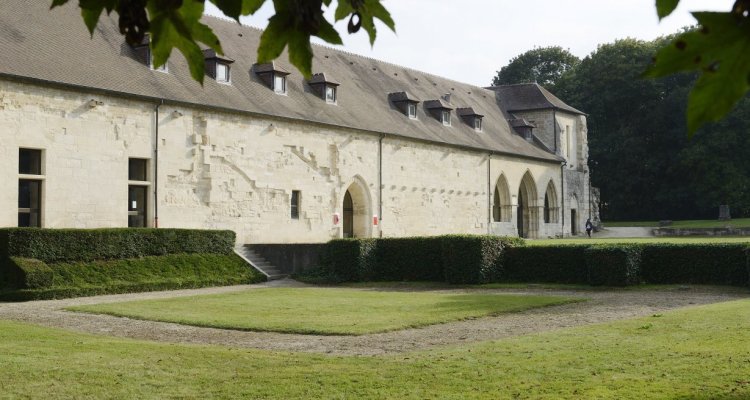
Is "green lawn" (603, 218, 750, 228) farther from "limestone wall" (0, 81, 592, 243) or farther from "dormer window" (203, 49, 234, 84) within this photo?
"dormer window" (203, 49, 234, 84)

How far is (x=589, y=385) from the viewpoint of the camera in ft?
24.2

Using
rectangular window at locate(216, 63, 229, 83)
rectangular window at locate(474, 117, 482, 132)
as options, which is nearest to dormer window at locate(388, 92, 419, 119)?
rectangular window at locate(474, 117, 482, 132)

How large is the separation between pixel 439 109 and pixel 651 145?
2426 cm

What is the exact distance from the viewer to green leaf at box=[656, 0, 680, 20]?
201cm

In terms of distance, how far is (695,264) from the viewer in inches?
798

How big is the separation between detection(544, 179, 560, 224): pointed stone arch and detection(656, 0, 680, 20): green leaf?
150 feet

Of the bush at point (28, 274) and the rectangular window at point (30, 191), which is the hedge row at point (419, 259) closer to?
the rectangular window at point (30, 191)

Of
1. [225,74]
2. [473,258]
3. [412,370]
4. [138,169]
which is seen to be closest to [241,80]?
[225,74]

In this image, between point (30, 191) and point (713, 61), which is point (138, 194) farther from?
point (713, 61)

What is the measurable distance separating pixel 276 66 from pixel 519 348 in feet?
75.1

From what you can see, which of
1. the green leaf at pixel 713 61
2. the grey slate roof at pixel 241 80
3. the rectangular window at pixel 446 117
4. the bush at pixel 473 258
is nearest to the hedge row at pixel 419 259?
the bush at pixel 473 258

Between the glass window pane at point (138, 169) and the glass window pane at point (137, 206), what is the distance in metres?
0.30

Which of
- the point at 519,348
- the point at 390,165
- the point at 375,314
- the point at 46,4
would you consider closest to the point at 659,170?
the point at 390,165

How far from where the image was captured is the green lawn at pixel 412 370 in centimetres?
721
